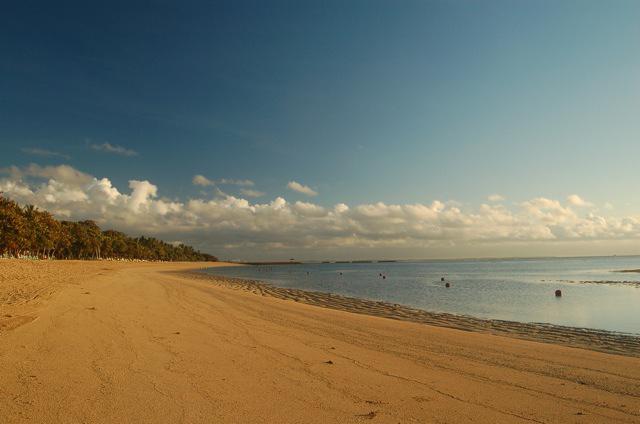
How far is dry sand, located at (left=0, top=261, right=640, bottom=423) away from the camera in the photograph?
223 inches

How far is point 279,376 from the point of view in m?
7.49

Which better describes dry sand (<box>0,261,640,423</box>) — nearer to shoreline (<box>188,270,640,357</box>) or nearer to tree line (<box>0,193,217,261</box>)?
shoreline (<box>188,270,640,357</box>)

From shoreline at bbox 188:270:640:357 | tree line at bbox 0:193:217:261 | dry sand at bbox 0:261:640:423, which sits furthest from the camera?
tree line at bbox 0:193:217:261

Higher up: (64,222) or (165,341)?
(64,222)

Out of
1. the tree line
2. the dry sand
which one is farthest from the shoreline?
the tree line

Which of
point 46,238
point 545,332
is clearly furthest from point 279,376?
point 46,238

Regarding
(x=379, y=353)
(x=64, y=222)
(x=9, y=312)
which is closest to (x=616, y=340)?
(x=379, y=353)

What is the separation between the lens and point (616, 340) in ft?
52.0

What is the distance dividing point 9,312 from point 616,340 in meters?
22.7

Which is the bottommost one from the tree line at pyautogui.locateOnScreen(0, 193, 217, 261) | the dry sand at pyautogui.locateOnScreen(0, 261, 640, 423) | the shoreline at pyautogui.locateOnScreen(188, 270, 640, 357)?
the shoreline at pyautogui.locateOnScreen(188, 270, 640, 357)

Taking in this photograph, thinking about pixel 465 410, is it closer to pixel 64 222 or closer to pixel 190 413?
pixel 190 413

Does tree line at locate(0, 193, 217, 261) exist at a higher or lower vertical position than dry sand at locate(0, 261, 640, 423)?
higher

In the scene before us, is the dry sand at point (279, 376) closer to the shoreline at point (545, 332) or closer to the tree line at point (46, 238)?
the shoreline at point (545, 332)

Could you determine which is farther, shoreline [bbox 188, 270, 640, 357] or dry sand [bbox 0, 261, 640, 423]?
shoreline [bbox 188, 270, 640, 357]
